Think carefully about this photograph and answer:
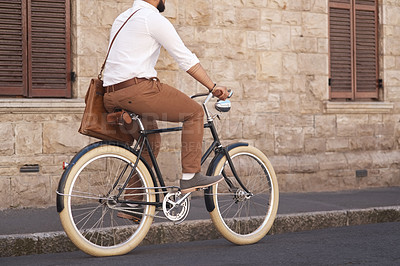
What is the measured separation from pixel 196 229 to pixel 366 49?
A: 17.8 feet

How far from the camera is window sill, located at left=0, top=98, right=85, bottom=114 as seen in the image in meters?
7.18

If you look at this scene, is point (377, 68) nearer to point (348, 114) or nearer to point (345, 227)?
point (348, 114)

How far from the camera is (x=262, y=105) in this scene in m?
8.73

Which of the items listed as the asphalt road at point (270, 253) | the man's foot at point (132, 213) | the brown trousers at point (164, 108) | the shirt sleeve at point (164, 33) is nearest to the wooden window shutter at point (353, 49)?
the asphalt road at point (270, 253)

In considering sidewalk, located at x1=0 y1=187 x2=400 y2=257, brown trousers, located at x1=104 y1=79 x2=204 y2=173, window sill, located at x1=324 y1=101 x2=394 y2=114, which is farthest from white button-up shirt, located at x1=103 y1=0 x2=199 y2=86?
window sill, located at x1=324 y1=101 x2=394 y2=114

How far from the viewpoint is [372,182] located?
31.3ft

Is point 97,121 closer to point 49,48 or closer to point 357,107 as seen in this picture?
point 49,48

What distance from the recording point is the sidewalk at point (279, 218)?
508cm

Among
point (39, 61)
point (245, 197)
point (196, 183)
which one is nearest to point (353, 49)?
point (39, 61)

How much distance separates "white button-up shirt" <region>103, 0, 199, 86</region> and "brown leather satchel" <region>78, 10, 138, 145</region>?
8 cm

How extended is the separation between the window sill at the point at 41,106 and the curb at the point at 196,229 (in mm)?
2472

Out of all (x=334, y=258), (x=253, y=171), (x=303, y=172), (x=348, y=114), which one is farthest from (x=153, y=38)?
(x=348, y=114)

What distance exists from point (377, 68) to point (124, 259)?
667cm

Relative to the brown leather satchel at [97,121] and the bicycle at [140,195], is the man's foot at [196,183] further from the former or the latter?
the brown leather satchel at [97,121]
